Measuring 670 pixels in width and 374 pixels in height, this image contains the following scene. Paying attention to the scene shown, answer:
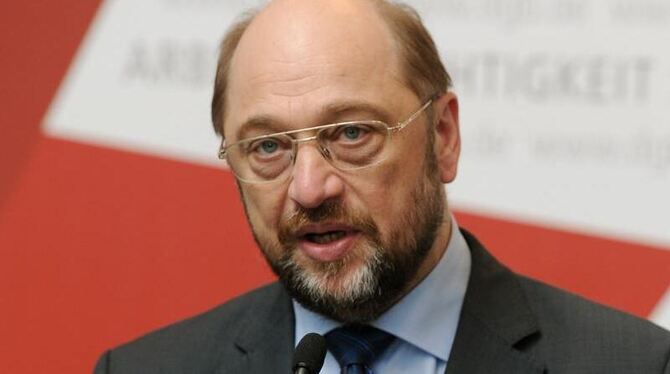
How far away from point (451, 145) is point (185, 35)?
A: 3.58 ft

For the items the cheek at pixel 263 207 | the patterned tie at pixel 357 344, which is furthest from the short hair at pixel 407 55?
the patterned tie at pixel 357 344

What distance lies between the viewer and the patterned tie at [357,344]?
2.49 metres

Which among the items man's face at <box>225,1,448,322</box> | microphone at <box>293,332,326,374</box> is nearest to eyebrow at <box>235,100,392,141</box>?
man's face at <box>225,1,448,322</box>

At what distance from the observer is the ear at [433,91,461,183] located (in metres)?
2.60

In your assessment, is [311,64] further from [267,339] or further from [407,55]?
[267,339]

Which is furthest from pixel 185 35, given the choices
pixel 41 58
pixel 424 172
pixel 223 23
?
pixel 424 172

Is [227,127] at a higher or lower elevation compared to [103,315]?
higher

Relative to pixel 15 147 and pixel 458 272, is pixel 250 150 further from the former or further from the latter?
pixel 15 147

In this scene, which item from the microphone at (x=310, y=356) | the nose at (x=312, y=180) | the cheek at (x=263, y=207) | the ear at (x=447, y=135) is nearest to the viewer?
the microphone at (x=310, y=356)

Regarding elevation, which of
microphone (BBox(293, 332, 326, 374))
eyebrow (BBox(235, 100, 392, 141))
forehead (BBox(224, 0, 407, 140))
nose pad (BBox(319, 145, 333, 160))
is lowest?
microphone (BBox(293, 332, 326, 374))

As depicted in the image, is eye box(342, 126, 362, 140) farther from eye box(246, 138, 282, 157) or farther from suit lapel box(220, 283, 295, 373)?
suit lapel box(220, 283, 295, 373)

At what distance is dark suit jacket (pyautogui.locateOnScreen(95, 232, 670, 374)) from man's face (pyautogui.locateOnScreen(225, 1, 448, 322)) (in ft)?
0.55

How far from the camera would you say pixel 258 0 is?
11.0 ft

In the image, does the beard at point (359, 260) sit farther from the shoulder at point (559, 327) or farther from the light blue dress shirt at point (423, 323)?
the shoulder at point (559, 327)
